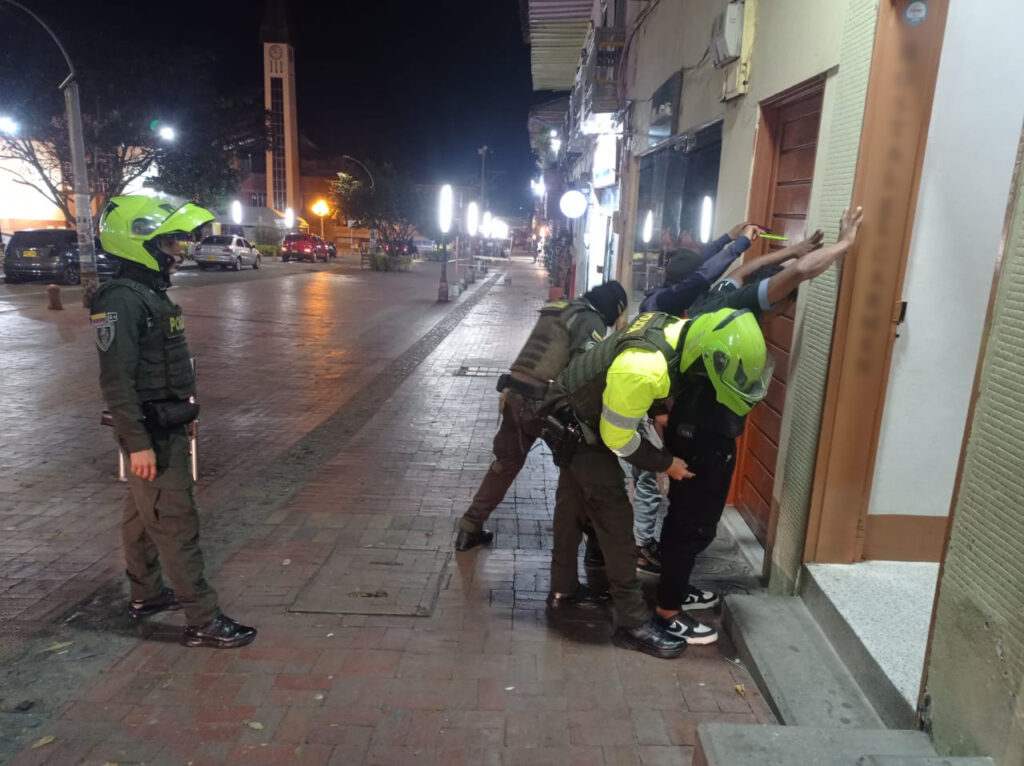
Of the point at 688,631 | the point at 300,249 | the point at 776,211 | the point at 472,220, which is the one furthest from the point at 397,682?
A: the point at 300,249

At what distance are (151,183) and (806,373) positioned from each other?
30285 mm

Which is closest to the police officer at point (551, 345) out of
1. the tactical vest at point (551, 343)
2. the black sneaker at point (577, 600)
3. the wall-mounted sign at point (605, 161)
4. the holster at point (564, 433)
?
the tactical vest at point (551, 343)

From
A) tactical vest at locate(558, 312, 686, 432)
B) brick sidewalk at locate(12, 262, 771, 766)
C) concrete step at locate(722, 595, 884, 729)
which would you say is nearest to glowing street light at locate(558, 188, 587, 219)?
brick sidewalk at locate(12, 262, 771, 766)

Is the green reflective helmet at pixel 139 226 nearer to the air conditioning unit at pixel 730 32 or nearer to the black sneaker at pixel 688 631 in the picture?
the black sneaker at pixel 688 631

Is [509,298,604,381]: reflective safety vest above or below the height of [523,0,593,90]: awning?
below

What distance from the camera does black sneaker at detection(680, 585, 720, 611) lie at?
3883 millimetres

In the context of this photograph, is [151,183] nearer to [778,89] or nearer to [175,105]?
[175,105]

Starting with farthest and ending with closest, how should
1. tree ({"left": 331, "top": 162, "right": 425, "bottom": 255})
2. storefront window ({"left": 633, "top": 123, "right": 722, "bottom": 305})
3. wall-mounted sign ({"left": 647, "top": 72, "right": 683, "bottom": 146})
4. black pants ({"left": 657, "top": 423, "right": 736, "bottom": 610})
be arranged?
tree ({"left": 331, "top": 162, "right": 425, "bottom": 255}), wall-mounted sign ({"left": 647, "top": 72, "right": 683, "bottom": 146}), storefront window ({"left": 633, "top": 123, "right": 722, "bottom": 305}), black pants ({"left": 657, "top": 423, "right": 736, "bottom": 610})

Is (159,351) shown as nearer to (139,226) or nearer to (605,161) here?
(139,226)

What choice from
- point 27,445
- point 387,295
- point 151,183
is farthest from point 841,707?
point 151,183

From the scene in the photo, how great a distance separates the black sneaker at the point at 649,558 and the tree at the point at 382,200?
157 feet

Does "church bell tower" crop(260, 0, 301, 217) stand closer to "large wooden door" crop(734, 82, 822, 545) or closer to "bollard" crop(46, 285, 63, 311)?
"bollard" crop(46, 285, 63, 311)

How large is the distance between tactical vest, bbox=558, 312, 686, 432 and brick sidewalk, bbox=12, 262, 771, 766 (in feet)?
3.89

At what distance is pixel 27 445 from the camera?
6.23m
